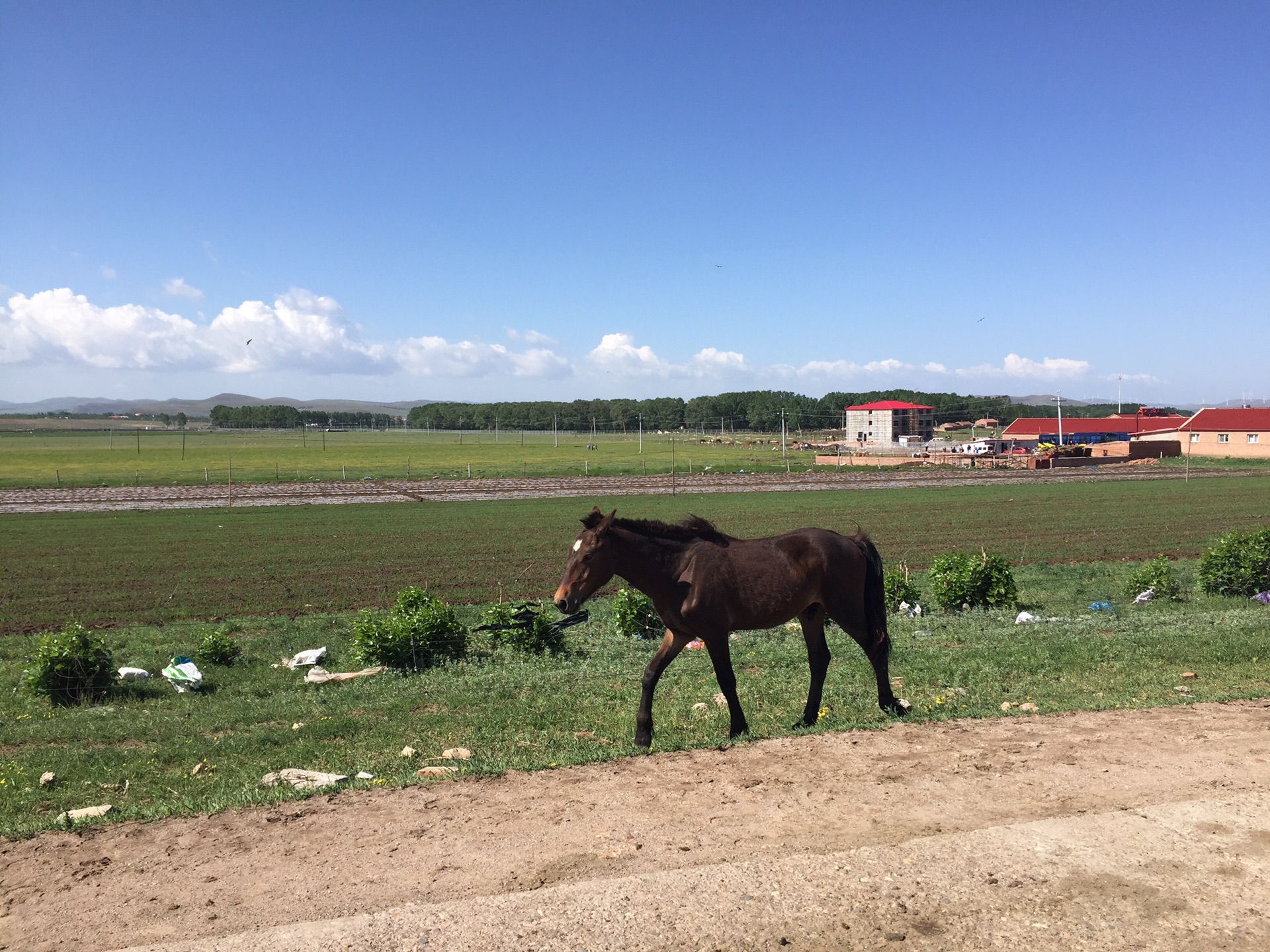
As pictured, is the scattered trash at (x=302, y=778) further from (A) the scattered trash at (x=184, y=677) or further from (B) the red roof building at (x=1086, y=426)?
(B) the red roof building at (x=1086, y=426)

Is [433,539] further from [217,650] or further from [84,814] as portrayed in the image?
[84,814]

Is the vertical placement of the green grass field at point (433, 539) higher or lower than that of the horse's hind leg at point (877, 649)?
lower

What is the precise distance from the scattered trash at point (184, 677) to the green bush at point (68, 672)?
0.86 meters

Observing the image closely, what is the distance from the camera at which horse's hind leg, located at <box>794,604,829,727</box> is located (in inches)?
380

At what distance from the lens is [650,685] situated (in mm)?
8992

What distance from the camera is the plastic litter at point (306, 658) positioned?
51.4ft

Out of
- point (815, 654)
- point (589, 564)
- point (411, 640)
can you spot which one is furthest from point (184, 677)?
point (815, 654)

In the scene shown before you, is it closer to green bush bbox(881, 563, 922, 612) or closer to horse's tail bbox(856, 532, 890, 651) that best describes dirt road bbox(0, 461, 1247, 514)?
green bush bbox(881, 563, 922, 612)

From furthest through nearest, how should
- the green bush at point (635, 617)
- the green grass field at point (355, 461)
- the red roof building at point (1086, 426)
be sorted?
the red roof building at point (1086, 426), the green grass field at point (355, 461), the green bush at point (635, 617)

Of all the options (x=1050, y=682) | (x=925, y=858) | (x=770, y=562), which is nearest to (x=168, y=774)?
(x=770, y=562)

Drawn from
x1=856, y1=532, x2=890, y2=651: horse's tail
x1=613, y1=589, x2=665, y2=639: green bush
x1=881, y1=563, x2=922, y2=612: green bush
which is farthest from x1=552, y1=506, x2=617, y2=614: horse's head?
x1=881, y1=563, x2=922, y2=612: green bush

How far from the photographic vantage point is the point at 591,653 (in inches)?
604

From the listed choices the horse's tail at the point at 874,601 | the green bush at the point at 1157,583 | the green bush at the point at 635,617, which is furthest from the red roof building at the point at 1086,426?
the horse's tail at the point at 874,601

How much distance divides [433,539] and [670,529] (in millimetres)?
28119
